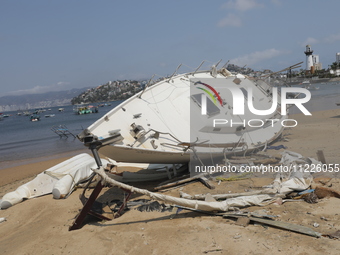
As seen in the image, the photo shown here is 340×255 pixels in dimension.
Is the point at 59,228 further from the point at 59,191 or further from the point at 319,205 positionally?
the point at 319,205

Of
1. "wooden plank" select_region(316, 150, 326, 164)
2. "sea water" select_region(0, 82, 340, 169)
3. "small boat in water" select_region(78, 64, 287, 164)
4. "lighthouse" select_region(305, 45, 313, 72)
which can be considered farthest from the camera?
"lighthouse" select_region(305, 45, 313, 72)

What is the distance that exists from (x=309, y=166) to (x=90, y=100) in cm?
17445

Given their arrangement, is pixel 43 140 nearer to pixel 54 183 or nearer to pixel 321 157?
pixel 54 183

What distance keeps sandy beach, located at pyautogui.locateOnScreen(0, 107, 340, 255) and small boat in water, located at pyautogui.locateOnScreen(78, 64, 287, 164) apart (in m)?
1.28

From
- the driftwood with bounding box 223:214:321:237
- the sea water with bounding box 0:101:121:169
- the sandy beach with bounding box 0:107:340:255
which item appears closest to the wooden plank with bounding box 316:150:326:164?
the sandy beach with bounding box 0:107:340:255

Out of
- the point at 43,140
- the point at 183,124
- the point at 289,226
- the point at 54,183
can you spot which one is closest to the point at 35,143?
the point at 43,140

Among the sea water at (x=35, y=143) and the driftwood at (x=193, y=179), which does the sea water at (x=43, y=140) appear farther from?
the driftwood at (x=193, y=179)

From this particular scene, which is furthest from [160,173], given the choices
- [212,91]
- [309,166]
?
[309,166]

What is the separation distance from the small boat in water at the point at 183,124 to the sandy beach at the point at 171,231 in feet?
4.20

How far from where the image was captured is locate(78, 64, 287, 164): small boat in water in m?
8.02

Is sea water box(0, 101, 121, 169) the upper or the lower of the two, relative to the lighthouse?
lower

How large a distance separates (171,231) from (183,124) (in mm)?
4029

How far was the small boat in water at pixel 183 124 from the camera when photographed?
802 cm

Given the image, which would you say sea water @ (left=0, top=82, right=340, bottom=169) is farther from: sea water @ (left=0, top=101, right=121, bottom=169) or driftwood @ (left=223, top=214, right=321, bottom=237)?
driftwood @ (left=223, top=214, right=321, bottom=237)
